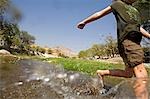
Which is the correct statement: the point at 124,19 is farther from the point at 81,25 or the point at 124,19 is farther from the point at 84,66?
the point at 84,66

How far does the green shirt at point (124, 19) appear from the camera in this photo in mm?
5938

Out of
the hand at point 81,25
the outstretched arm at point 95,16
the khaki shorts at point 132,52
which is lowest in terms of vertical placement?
the khaki shorts at point 132,52

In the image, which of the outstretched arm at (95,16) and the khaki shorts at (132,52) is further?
the outstretched arm at (95,16)

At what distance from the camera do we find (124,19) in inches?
236

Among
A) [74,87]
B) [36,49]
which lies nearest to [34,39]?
[36,49]

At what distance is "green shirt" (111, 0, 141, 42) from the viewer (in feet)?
19.5

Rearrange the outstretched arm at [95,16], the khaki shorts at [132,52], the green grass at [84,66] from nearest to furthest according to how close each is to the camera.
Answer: the khaki shorts at [132,52] < the outstretched arm at [95,16] < the green grass at [84,66]

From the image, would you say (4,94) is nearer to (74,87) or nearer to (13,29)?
(74,87)

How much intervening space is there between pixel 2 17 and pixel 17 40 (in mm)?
4320

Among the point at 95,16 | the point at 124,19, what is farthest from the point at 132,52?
the point at 95,16

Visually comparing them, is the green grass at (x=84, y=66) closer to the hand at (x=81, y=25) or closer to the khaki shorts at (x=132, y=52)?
the hand at (x=81, y=25)

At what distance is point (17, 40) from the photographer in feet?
184

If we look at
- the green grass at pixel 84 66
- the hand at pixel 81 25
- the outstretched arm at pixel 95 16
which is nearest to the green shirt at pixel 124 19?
the outstretched arm at pixel 95 16

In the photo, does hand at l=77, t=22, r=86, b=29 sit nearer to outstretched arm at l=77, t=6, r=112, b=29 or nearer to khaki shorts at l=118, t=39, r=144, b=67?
outstretched arm at l=77, t=6, r=112, b=29
